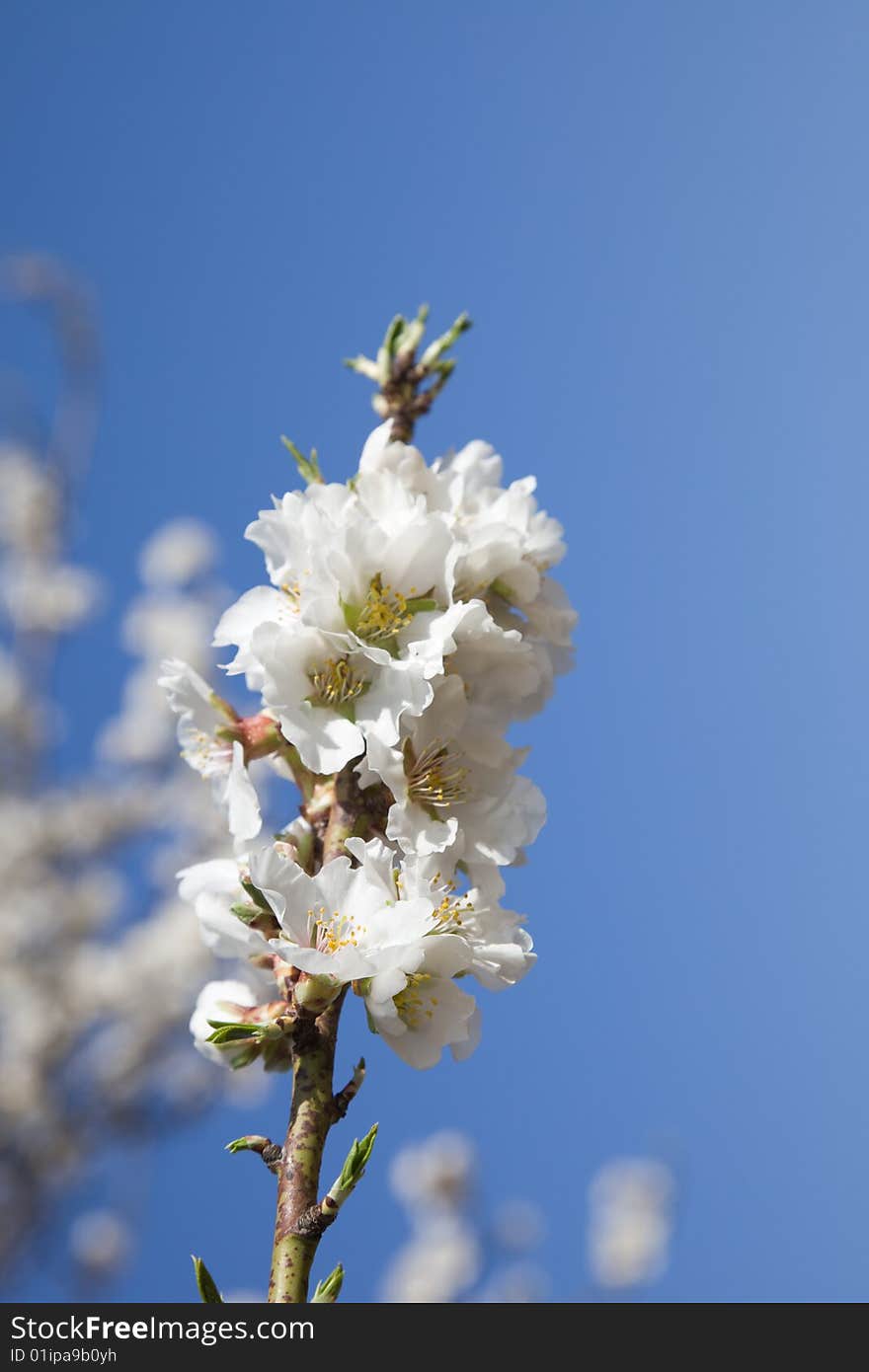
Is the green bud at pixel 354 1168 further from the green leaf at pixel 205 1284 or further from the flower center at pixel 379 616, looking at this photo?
the flower center at pixel 379 616

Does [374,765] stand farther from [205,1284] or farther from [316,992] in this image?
[205,1284]

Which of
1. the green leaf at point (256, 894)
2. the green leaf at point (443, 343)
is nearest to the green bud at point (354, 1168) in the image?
the green leaf at point (256, 894)

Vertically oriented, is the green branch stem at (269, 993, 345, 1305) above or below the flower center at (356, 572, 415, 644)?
below

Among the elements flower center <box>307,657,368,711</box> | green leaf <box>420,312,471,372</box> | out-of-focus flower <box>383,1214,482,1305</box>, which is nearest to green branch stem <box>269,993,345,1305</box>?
flower center <box>307,657,368,711</box>

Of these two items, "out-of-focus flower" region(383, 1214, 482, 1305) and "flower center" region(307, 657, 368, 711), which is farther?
"out-of-focus flower" region(383, 1214, 482, 1305)

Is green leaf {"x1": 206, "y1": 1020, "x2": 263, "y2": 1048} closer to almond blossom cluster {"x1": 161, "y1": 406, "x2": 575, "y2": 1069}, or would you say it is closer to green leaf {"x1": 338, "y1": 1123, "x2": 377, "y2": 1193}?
almond blossom cluster {"x1": 161, "y1": 406, "x2": 575, "y2": 1069}

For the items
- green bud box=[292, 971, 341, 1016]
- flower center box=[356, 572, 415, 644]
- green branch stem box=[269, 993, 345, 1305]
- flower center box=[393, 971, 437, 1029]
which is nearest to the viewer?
green branch stem box=[269, 993, 345, 1305]

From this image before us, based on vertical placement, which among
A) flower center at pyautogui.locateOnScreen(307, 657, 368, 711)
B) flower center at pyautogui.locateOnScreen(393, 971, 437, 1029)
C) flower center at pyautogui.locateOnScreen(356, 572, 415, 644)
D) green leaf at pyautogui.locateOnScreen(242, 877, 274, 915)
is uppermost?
flower center at pyautogui.locateOnScreen(356, 572, 415, 644)

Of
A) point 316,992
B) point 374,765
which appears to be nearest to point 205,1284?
point 316,992
